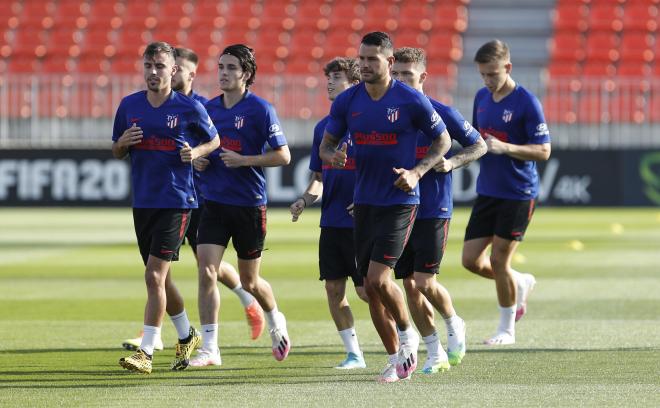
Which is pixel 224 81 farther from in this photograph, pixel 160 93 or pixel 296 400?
pixel 296 400

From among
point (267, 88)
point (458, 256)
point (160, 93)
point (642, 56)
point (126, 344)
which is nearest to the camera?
point (160, 93)

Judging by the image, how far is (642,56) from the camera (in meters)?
33.1

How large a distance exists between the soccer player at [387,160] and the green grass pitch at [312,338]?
1.90 feet

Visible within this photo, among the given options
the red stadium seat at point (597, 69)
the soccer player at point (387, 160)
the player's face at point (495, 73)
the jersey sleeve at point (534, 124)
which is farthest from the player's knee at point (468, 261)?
the red stadium seat at point (597, 69)

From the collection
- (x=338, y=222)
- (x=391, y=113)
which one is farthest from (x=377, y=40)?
(x=338, y=222)

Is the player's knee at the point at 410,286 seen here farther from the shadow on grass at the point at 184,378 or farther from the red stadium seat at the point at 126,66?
the red stadium seat at the point at 126,66

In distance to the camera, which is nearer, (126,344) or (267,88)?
(126,344)

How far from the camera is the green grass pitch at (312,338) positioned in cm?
786

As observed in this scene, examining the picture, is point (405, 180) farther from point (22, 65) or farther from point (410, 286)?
point (22, 65)

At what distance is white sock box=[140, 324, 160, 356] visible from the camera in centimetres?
880

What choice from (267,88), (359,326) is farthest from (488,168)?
(267,88)

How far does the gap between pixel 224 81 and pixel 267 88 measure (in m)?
19.9

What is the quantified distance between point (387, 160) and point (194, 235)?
9.60 ft

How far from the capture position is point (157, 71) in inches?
356
